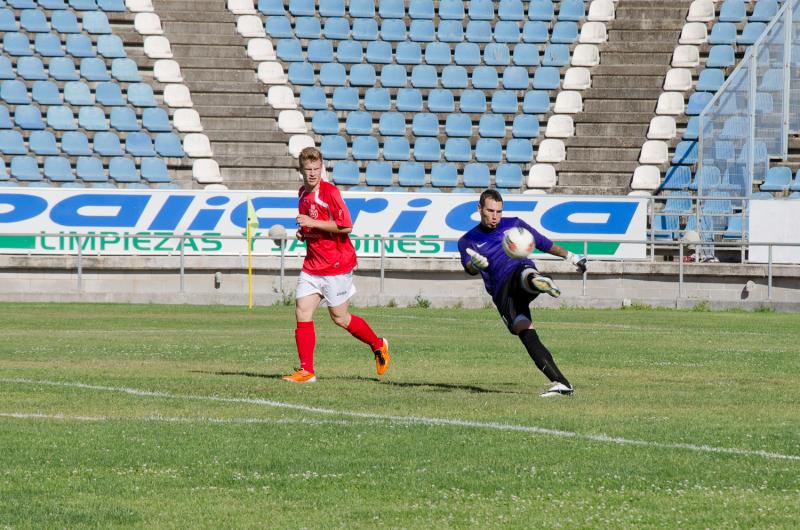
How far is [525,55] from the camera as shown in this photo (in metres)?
37.7

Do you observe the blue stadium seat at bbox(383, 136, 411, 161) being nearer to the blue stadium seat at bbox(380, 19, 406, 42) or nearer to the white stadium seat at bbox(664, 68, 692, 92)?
the blue stadium seat at bbox(380, 19, 406, 42)

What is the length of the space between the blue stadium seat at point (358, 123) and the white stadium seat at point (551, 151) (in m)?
4.35

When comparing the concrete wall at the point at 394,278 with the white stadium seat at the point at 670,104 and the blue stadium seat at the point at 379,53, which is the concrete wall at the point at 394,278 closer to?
the white stadium seat at the point at 670,104

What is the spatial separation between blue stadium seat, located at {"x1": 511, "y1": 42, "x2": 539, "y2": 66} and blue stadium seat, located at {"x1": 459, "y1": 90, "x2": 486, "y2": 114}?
1.54 m

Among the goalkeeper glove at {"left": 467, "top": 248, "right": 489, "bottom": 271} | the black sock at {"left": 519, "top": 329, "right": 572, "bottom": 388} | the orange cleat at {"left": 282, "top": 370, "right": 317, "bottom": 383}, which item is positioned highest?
the goalkeeper glove at {"left": 467, "top": 248, "right": 489, "bottom": 271}

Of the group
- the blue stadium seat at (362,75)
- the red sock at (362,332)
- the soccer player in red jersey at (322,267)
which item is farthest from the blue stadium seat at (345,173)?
the soccer player in red jersey at (322,267)

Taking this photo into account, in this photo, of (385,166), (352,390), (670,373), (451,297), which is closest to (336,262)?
(352,390)

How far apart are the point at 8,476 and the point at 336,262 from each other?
18.9ft

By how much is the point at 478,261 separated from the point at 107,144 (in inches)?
988

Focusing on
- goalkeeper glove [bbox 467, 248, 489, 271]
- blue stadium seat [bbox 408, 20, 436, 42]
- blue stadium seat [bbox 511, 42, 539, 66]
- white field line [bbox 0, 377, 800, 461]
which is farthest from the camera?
blue stadium seat [bbox 408, 20, 436, 42]

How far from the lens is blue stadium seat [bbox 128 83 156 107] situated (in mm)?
36375

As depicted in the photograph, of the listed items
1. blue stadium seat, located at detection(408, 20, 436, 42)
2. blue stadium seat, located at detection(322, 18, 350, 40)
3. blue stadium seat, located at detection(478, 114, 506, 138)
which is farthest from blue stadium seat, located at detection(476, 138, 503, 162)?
blue stadium seat, located at detection(322, 18, 350, 40)

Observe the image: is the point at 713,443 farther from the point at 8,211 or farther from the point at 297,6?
the point at 297,6

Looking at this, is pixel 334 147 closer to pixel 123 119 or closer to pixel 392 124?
pixel 392 124
